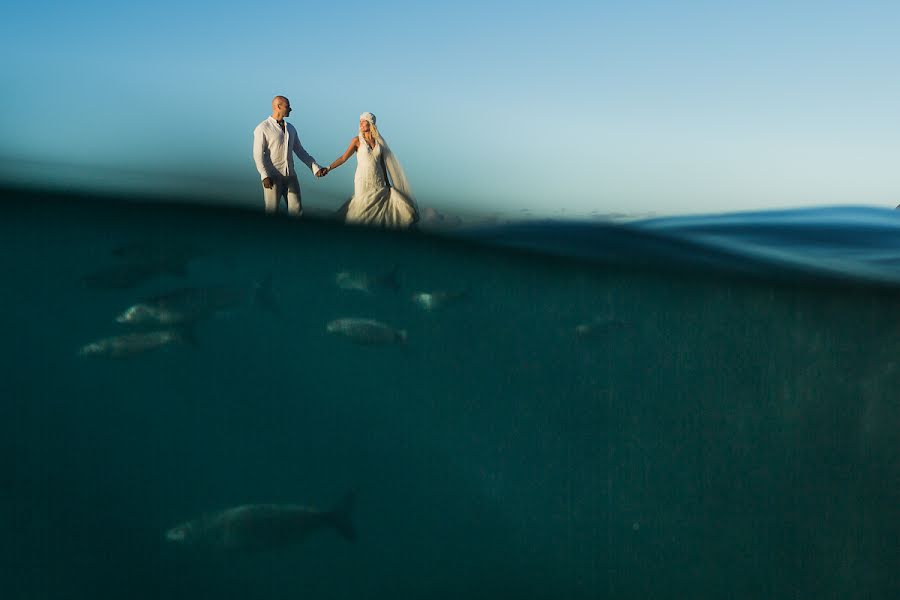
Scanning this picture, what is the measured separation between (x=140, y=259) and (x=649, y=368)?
580 cm

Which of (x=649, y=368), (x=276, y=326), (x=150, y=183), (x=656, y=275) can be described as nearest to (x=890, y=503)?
(x=649, y=368)

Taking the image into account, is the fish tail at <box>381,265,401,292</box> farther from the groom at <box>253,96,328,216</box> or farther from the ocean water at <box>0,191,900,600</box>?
the groom at <box>253,96,328,216</box>

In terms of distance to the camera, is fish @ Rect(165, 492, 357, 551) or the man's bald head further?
the man's bald head

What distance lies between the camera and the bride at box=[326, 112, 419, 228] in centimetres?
706

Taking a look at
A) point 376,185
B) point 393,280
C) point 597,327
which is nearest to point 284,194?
point 376,185

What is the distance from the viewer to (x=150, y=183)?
700 cm

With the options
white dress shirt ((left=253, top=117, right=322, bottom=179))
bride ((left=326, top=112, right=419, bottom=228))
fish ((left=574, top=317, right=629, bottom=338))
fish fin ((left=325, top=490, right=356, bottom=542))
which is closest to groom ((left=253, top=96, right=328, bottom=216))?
white dress shirt ((left=253, top=117, right=322, bottom=179))

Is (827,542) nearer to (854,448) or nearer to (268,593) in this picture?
(854,448)

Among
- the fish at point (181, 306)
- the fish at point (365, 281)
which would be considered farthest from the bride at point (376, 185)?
the fish at point (181, 306)

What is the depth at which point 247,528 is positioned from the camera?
5680 millimetres

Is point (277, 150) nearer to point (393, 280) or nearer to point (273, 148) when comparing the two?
point (273, 148)

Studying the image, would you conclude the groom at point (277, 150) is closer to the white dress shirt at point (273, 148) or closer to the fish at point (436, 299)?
the white dress shirt at point (273, 148)

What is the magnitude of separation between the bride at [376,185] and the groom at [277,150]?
0.41 meters

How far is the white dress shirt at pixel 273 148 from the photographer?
22.6 feet
